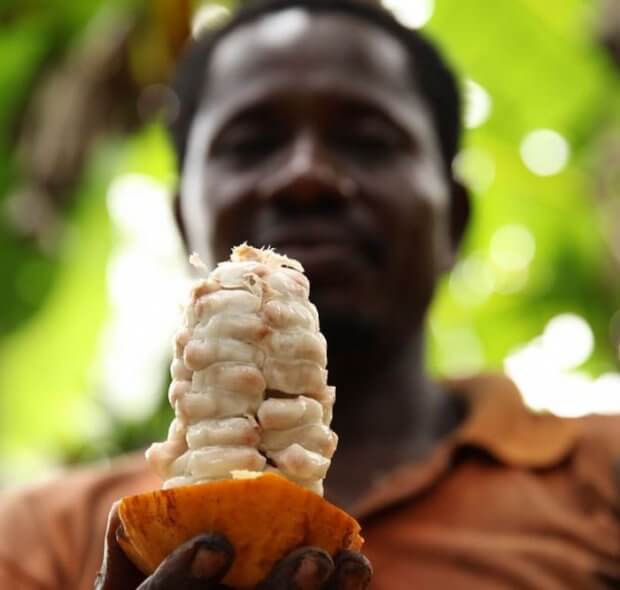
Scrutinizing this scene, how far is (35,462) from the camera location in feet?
20.7

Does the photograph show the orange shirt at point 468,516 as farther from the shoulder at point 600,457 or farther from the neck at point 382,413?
the neck at point 382,413

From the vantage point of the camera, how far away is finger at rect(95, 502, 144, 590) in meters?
1.89

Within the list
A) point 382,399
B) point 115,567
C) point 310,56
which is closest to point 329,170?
point 310,56

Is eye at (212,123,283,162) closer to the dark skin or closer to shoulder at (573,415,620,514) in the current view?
the dark skin

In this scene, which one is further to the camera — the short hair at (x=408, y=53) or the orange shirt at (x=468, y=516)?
the short hair at (x=408, y=53)

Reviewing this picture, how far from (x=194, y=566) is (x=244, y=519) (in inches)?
4.1

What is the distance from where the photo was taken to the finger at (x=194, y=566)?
67.8 inches

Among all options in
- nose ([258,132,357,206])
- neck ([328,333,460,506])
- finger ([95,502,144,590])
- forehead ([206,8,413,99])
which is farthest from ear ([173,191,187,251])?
finger ([95,502,144,590])

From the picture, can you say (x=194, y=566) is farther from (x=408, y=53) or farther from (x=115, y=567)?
(x=408, y=53)

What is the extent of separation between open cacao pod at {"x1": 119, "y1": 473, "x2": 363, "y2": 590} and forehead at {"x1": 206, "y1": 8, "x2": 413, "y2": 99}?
6.00ft

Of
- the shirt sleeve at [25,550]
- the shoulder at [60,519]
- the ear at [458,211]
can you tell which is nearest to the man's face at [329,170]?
the ear at [458,211]

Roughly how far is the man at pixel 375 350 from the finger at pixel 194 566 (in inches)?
46.7

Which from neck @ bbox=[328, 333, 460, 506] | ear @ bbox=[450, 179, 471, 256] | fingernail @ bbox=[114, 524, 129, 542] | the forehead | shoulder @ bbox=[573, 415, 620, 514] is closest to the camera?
fingernail @ bbox=[114, 524, 129, 542]

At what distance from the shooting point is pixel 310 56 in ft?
11.6
